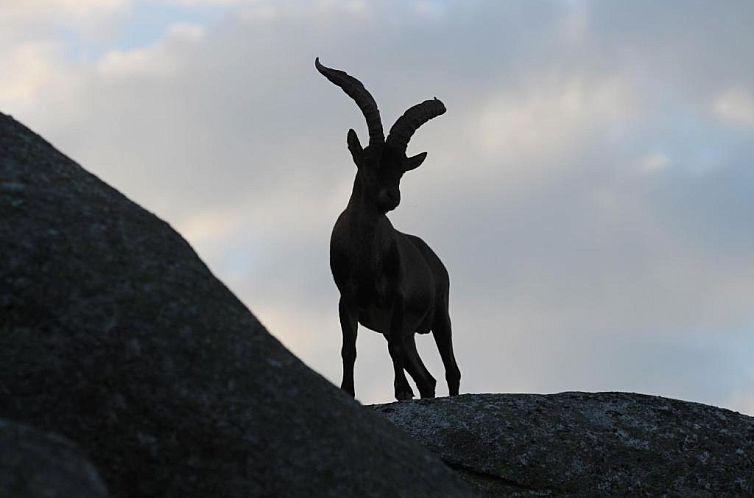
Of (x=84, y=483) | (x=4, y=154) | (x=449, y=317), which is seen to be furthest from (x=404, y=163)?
(x=84, y=483)

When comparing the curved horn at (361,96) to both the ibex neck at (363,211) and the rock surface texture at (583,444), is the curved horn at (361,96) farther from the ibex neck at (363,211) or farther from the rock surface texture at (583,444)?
the rock surface texture at (583,444)

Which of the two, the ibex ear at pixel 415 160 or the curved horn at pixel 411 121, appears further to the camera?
the ibex ear at pixel 415 160

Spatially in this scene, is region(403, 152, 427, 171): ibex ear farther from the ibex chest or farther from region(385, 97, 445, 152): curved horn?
the ibex chest

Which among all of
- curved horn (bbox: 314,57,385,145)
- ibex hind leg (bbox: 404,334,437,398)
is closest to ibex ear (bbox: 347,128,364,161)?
curved horn (bbox: 314,57,385,145)

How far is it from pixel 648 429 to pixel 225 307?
19.7 ft

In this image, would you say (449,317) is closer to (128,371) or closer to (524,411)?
Answer: (524,411)

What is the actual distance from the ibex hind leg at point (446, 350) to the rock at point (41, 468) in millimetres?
15165

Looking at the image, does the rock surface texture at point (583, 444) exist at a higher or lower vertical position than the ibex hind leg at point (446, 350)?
lower

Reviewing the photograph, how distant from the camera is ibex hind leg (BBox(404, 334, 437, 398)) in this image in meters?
16.9

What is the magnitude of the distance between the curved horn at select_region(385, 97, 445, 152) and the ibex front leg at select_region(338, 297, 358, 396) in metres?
2.05

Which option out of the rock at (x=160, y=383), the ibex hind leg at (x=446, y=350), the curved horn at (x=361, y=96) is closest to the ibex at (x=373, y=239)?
the curved horn at (x=361, y=96)

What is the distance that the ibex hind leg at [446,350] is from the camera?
18.6 metres

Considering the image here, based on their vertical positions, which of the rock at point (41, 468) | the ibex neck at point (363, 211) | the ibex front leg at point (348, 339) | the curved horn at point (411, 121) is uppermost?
the curved horn at point (411, 121)

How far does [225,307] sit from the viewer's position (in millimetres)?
5352
